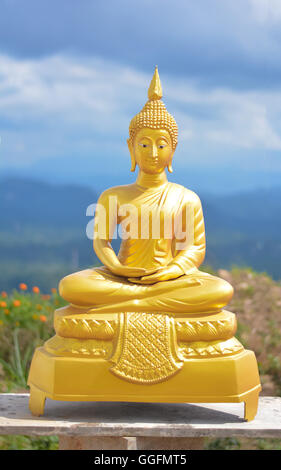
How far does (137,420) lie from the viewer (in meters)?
2.96

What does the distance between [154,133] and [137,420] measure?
4.87 feet

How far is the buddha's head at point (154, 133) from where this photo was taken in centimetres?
321

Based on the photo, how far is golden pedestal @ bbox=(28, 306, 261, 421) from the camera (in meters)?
2.91

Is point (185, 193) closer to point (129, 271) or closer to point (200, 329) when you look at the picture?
point (129, 271)

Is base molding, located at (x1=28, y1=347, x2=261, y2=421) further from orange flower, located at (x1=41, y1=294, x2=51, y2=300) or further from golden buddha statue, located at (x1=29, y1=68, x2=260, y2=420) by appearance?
orange flower, located at (x1=41, y1=294, x2=51, y2=300)

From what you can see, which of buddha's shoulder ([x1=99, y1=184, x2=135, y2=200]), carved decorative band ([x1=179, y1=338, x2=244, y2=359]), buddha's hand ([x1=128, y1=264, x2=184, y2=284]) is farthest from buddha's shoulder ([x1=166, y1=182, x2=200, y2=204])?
carved decorative band ([x1=179, y1=338, x2=244, y2=359])

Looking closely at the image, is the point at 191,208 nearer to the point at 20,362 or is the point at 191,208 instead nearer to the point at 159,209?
the point at 159,209

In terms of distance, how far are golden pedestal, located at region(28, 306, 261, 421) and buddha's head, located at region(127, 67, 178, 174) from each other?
0.85 metres

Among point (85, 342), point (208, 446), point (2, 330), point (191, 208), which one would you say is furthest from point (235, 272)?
point (85, 342)

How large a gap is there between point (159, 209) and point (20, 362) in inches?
91.2

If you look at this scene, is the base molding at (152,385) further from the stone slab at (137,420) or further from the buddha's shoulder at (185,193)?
the buddha's shoulder at (185,193)

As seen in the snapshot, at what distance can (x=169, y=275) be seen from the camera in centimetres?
309

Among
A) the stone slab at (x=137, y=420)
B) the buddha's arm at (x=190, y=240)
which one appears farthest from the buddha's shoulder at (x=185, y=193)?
the stone slab at (x=137, y=420)

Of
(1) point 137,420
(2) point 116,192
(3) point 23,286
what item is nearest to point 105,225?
(2) point 116,192
